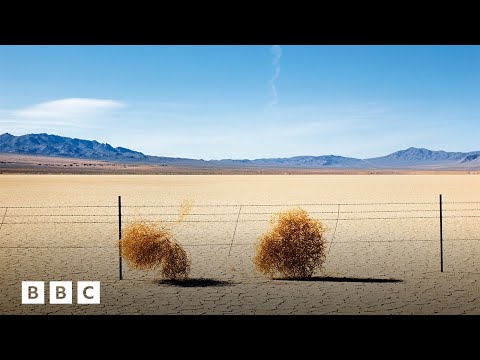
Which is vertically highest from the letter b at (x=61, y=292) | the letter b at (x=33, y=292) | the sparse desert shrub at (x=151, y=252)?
the sparse desert shrub at (x=151, y=252)

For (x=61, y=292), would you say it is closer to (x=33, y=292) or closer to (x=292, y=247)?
(x=33, y=292)

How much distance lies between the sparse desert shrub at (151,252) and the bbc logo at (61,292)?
736mm

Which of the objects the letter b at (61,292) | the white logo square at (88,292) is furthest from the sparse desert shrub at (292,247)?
the letter b at (61,292)

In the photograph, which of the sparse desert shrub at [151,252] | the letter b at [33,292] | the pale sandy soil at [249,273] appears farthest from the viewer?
the sparse desert shrub at [151,252]

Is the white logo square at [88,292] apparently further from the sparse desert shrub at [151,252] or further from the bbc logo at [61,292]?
the sparse desert shrub at [151,252]

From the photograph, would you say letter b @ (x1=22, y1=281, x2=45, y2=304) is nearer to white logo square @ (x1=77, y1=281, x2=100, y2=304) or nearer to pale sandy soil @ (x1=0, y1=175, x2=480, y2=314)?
pale sandy soil @ (x1=0, y1=175, x2=480, y2=314)

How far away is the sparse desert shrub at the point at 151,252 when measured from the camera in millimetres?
8242

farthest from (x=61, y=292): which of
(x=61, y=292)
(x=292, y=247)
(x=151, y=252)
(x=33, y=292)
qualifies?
(x=292, y=247)

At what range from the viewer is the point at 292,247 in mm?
8297

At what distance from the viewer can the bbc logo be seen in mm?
6879

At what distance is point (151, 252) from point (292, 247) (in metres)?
2.25
